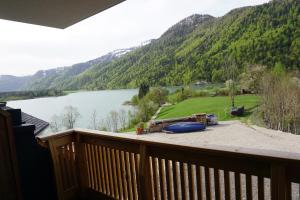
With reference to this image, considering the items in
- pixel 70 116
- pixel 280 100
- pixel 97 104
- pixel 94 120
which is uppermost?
pixel 97 104

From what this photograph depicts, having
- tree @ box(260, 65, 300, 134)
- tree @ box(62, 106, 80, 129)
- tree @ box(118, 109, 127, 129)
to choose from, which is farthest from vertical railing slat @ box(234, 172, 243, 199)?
tree @ box(118, 109, 127, 129)

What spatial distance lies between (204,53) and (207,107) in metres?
4.62

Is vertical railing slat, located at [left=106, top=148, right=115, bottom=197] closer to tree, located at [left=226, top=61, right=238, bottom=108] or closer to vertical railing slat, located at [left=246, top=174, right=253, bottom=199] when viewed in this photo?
vertical railing slat, located at [left=246, top=174, right=253, bottom=199]

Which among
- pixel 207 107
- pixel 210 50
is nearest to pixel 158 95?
pixel 207 107

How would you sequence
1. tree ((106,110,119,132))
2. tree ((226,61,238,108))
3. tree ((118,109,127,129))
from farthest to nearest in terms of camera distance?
tree ((118,109,127,129)) → tree ((106,110,119,132)) → tree ((226,61,238,108))

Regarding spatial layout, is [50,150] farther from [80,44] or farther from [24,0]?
[80,44]

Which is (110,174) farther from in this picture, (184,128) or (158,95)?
(158,95)

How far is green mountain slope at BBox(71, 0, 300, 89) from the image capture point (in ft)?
49.1

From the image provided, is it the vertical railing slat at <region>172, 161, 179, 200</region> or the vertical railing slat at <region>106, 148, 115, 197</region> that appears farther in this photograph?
the vertical railing slat at <region>106, 148, 115, 197</region>

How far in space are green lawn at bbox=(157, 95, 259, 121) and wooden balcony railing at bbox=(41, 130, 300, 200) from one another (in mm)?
15885

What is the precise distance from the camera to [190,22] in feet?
67.7

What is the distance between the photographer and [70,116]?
54.0 feet

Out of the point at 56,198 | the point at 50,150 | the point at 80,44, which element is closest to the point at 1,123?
the point at 50,150

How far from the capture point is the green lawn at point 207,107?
61.0ft
